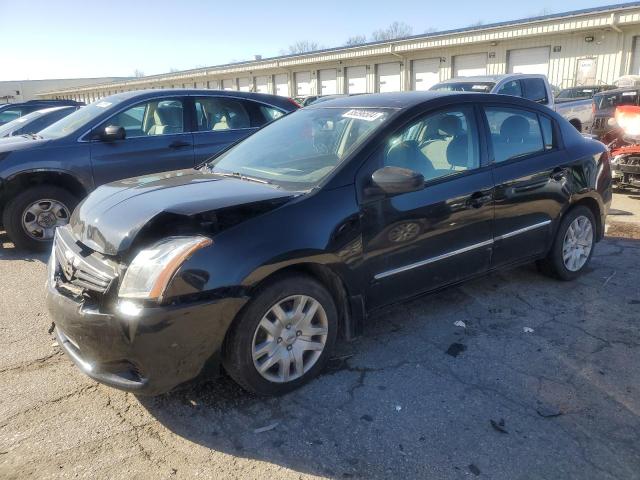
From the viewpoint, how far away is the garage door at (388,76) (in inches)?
1089

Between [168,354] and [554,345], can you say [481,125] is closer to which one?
[554,345]

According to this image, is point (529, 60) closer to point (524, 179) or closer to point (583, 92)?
point (583, 92)

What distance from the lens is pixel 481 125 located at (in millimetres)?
3896

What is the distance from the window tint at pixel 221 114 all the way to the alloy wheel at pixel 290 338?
4257 millimetres

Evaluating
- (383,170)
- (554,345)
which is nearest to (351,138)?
(383,170)

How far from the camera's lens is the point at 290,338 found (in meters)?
2.94

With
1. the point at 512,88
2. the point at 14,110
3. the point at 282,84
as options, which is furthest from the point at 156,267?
the point at 282,84

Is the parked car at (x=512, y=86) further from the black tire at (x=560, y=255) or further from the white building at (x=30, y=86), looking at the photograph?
the white building at (x=30, y=86)

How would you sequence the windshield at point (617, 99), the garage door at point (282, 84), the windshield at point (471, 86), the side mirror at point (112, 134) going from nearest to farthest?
the side mirror at point (112, 134) → the windshield at point (471, 86) → the windshield at point (617, 99) → the garage door at point (282, 84)

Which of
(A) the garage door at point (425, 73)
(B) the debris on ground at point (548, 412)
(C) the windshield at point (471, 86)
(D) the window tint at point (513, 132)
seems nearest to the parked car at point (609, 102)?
(C) the windshield at point (471, 86)

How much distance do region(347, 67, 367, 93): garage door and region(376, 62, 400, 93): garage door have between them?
1.05 meters

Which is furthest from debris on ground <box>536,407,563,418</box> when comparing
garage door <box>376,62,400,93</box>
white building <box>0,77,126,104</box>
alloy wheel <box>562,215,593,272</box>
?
white building <box>0,77,126,104</box>

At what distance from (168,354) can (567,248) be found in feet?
12.0

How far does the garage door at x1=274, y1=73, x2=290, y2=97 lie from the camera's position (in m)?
34.8
